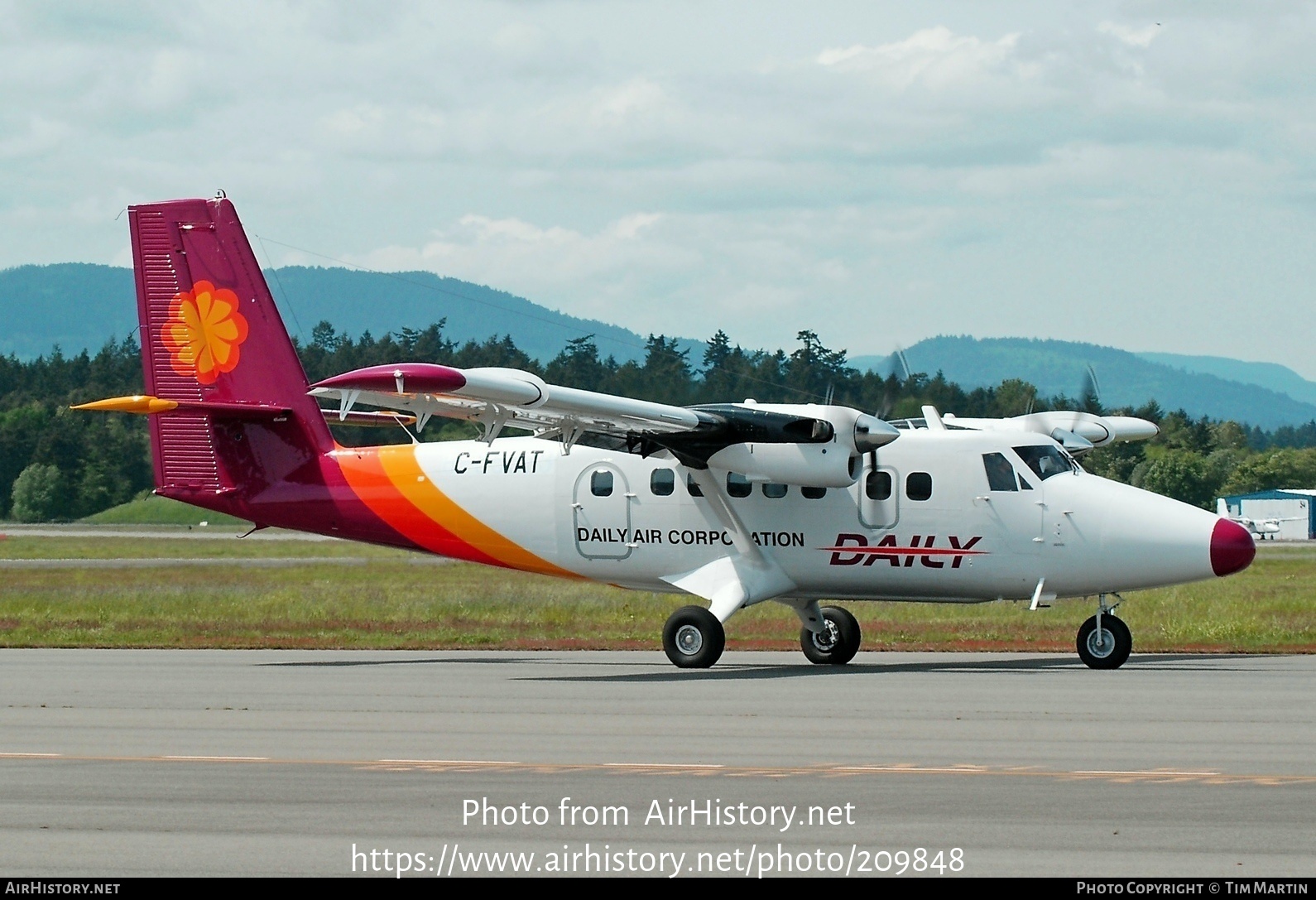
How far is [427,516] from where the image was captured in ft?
81.0

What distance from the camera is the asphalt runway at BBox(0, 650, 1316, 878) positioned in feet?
30.9

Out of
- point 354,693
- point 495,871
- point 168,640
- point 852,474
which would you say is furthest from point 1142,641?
point 495,871

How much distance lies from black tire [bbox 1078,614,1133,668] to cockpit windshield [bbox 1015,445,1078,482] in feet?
6.40

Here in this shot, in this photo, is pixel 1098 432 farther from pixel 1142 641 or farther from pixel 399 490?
pixel 399 490

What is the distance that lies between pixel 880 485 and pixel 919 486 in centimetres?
50

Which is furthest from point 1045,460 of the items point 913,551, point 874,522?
point 874,522

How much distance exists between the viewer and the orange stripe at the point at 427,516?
80.7ft

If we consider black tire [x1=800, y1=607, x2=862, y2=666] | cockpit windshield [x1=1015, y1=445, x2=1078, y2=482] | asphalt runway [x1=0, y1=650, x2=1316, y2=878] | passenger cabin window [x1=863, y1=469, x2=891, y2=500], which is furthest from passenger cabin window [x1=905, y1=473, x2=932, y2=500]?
asphalt runway [x1=0, y1=650, x2=1316, y2=878]

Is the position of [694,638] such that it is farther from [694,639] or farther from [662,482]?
[662,482]

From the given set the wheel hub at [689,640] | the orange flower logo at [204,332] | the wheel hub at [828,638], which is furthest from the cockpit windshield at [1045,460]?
the orange flower logo at [204,332]

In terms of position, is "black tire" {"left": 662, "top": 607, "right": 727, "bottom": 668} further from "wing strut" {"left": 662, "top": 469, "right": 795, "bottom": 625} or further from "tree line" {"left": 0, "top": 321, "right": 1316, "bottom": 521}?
"tree line" {"left": 0, "top": 321, "right": 1316, "bottom": 521}

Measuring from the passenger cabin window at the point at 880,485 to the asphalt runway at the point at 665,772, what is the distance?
2.46 m

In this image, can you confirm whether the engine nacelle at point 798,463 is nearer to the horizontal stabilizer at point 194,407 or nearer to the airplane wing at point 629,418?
the airplane wing at point 629,418

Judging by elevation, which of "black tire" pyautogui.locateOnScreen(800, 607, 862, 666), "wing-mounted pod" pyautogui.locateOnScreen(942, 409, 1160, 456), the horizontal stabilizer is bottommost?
"black tire" pyautogui.locateOnScreen(800, 607, 862, 666)
